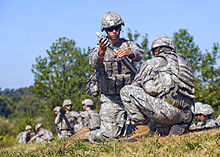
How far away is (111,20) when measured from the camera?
8.24 meters

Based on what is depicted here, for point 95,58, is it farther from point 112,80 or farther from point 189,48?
point 189,48

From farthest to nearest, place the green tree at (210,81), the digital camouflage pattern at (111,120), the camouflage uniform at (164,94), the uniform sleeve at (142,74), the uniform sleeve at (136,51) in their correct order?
the green tree at (210,81)
the digital camouflage pattern at (111,120)
the uniform sleeve at (136,51)
the uniform sleeve at (142,74)
the camouflage uniform at (164,94)

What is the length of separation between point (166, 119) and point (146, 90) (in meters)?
0.68

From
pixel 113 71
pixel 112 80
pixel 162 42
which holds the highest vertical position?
pixel 162 42

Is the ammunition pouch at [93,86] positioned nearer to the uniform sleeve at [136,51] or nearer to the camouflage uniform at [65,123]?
the uniform sleeve at [136,51]

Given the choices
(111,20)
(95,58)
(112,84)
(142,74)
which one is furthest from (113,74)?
(142,74)

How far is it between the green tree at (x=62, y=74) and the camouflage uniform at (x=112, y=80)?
12109 mm

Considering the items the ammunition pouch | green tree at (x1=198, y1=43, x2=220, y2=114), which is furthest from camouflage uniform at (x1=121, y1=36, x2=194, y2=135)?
green tree at (x1=198, y1=43, x2=220, y2=114)

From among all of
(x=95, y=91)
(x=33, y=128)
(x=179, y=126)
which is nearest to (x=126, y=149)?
(x=179, y=126)

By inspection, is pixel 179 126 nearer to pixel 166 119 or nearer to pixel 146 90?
pixel 166 119

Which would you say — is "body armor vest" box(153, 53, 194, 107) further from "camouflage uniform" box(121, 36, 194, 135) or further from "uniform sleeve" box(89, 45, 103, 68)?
"uniform sleeve" box(89, 45, 103, 68)

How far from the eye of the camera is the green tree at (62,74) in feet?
71.9

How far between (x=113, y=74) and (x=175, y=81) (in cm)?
210

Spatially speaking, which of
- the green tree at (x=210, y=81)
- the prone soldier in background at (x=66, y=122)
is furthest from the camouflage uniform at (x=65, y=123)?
the green tree at (x=210, y=81)
